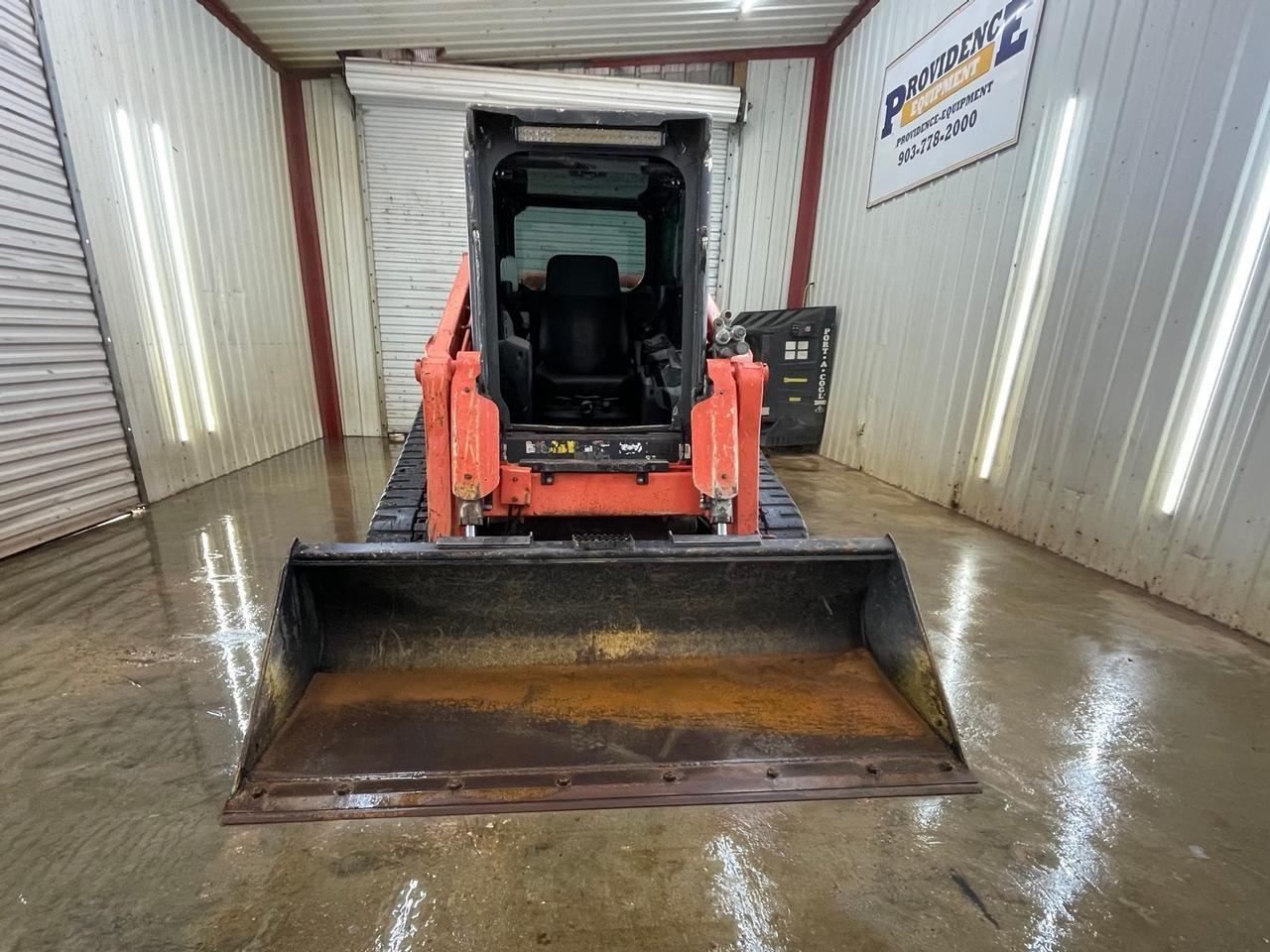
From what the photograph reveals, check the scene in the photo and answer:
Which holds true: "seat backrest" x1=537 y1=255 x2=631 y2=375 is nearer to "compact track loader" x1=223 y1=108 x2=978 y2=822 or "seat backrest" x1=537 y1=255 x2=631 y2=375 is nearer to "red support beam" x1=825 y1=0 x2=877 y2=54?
"compact track loader" x1=223 y1=108 x2=978 y2=822

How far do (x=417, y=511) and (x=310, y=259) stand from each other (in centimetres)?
624

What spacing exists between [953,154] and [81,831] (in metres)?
6.99

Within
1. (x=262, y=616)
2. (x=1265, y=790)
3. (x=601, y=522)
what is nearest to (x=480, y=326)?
(x=601, y=522)

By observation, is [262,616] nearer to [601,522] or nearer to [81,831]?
[81,831]

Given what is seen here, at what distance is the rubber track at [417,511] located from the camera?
9.81ft

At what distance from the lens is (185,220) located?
17.3ft

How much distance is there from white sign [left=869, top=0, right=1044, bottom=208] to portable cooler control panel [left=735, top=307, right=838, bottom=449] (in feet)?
5.13

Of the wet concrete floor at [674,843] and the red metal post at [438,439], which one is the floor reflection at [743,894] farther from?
the red metal post at [438,439]

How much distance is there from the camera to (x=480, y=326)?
8.75ft

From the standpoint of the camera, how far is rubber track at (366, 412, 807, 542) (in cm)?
299

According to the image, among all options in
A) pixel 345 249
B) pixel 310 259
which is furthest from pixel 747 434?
pixel 310 259

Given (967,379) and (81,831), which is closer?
(81,831)

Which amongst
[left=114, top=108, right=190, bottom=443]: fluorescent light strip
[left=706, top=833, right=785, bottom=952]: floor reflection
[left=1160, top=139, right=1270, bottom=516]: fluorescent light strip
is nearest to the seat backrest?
[left=706, top=833, right=785, bottom=952]: floor reflection

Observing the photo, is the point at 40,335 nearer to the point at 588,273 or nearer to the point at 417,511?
the point at 417,511
